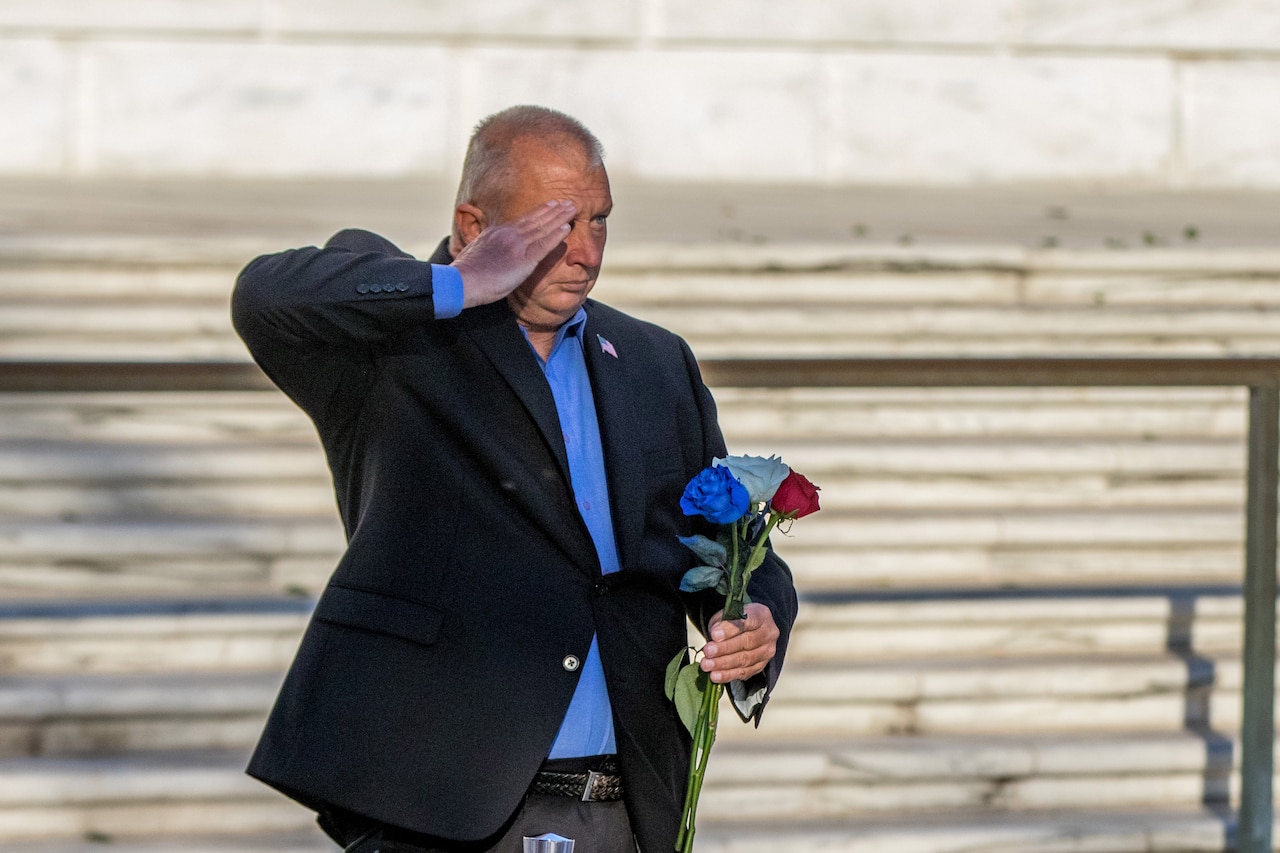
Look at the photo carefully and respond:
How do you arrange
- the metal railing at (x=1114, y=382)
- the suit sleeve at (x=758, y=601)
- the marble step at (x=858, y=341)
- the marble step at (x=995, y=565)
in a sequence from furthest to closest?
1. the marble step at (x=858, y=341)
2. the marble step at (x=995, y=565)
3. the metal railing at (x=1114, y=382)
4. the suit sleeve at (x=758, y=601)

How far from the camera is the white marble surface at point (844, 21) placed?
9.42m

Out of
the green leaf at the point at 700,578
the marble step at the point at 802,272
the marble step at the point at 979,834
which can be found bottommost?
the marble step at the point at 979,834

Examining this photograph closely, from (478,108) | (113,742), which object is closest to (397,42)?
(478,108)

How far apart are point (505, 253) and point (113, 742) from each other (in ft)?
9.55

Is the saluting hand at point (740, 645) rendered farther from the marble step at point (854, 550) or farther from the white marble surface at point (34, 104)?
the white marble surface at point (34, 104)

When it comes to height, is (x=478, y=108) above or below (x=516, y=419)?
above

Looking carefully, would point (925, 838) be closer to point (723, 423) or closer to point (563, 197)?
point (723, 423)

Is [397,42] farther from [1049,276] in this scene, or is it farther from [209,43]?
[1049,276]

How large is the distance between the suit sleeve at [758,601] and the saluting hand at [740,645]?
2.3 inches

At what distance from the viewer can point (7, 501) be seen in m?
5.12

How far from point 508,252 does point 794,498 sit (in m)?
0.53

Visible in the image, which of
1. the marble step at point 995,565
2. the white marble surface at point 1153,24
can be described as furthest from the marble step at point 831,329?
the white marble surface at point 1153,24

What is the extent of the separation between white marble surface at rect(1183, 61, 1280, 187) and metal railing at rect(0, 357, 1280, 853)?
6.45 meters

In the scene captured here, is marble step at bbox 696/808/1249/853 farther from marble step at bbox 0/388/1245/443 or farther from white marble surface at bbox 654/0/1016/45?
white marble surface at bbox 654/0/1016/45
